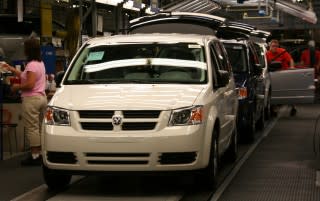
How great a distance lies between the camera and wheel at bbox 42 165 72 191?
8547mm

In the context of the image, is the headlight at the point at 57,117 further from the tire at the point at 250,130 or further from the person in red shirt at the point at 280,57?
the person in red shirt at the point at 280,57

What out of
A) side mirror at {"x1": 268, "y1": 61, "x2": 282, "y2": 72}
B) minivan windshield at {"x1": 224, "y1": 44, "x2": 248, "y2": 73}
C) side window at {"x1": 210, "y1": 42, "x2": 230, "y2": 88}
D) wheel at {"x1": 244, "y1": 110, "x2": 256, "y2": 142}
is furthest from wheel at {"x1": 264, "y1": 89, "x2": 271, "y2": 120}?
side window at {"x1": 210, "y1": 42, "x2": 230, "y2": 88}

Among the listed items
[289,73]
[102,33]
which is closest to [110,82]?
[289,73]

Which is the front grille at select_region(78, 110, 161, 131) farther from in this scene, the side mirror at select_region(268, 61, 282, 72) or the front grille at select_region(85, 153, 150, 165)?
the side mirror at select_region(268, 61, 282, 72)

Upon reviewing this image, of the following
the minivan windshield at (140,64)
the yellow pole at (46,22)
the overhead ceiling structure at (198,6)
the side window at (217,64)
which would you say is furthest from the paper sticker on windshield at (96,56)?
the overhead ceiling structure at (198,6)

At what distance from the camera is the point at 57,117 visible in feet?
27.6

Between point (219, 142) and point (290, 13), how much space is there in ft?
64.8

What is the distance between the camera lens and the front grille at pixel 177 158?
8117 millimetres

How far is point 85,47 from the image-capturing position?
9.88 metres

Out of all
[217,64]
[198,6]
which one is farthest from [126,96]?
[198,6]

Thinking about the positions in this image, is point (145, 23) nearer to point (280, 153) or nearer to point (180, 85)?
point (280, 153)

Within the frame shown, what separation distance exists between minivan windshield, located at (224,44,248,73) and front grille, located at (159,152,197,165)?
19.2 ft

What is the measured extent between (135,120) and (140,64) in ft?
4.59

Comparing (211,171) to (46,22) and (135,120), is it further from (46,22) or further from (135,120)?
(46,22)
